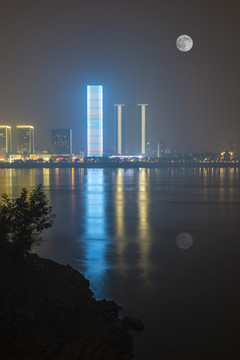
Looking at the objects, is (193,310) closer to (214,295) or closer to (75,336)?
(214,295)

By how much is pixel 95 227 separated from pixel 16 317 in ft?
51.7

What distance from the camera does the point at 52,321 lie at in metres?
8.73

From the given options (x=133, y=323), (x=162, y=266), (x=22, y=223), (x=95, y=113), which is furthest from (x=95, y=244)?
(x=95, y=113)

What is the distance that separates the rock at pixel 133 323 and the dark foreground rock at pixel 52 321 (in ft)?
0.17

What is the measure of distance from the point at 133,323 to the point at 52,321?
74.5 inches

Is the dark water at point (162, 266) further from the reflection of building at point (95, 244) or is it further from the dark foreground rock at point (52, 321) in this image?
the dark foreground rock at point (52, 321)

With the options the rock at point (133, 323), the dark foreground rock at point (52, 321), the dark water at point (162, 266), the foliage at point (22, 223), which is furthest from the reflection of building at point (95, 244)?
the foliage at point (22, 223)

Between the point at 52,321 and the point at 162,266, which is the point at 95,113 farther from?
the point at 52,321

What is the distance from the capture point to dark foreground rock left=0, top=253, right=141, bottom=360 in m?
7.68

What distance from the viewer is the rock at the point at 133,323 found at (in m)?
9.27

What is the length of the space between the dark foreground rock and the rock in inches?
2.1

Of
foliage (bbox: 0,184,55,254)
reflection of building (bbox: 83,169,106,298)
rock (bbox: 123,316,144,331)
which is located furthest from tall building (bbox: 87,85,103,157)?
rock (bbox: 123,316,144,331)

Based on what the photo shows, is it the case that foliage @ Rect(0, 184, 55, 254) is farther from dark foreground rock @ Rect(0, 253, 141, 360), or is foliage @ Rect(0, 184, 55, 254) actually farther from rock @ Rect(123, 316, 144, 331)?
rock @ Rect(123, 316, 144, 331)

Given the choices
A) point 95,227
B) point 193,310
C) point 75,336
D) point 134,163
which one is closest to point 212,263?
point 193,310
